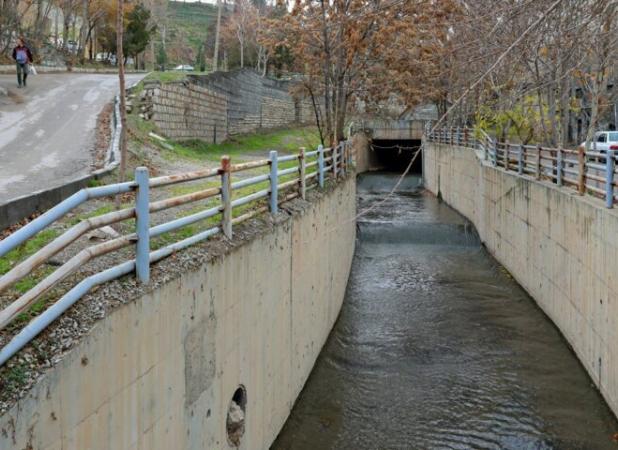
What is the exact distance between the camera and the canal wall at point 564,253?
9.26 metres

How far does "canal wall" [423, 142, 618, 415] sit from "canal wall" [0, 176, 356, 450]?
4.29 metres

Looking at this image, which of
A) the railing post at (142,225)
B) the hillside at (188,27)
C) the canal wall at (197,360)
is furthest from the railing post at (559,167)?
the hillside at (188,27)

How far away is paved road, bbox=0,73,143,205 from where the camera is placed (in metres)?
11.0

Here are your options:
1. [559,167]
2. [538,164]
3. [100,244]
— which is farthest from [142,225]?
[538,164]

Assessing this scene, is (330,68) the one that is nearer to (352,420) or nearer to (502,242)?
(502,242)

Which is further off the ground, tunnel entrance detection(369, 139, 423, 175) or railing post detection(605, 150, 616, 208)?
tunnel entrance detection(369, 139, 423, 175)

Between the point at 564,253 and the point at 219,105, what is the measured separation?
20069 millimetres

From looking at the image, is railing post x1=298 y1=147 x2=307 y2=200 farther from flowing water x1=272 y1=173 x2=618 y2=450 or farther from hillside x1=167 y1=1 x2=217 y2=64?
hillside x1=167 y1=1 x2=217 y2=64

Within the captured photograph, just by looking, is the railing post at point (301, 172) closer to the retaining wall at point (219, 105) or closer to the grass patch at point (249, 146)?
the grass patch at point (249, 146)

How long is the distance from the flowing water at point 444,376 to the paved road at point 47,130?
535 cm

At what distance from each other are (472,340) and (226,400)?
275 inches

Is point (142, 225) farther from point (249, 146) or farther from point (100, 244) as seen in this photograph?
point (249, 146)

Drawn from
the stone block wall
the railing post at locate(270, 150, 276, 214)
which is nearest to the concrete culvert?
the railing post at locate(270, 150, 276, 214)

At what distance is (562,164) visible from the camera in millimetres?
13094
